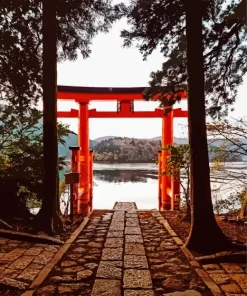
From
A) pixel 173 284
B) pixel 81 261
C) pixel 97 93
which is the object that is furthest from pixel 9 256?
pixel 97 93

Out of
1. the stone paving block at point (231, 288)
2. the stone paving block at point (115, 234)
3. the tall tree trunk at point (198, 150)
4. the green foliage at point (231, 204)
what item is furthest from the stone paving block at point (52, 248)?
the green foliage at point (231, 204)

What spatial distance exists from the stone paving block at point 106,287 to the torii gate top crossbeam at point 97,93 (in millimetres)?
10641

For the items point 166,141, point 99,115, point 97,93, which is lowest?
point 166,141

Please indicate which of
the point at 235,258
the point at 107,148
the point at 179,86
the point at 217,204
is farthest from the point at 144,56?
the point at 107,148

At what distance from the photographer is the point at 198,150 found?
17.4 ft

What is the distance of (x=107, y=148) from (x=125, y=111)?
15989mm

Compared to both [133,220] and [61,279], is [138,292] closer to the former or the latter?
[61,279]

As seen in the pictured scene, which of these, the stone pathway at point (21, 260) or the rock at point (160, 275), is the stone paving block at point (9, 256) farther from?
the rock at point (160, 275)

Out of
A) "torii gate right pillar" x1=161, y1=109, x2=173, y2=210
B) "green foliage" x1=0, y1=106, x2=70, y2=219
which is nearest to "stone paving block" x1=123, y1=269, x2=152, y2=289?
"green foliage" x1=0, y1=106, x2=70, y2=219

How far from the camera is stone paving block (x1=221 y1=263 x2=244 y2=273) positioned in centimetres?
409

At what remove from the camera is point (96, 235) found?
6.19 meters

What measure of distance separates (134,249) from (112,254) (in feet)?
1.44

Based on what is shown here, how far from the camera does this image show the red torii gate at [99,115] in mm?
13609

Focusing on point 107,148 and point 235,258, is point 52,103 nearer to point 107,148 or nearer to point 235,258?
point 235,258
